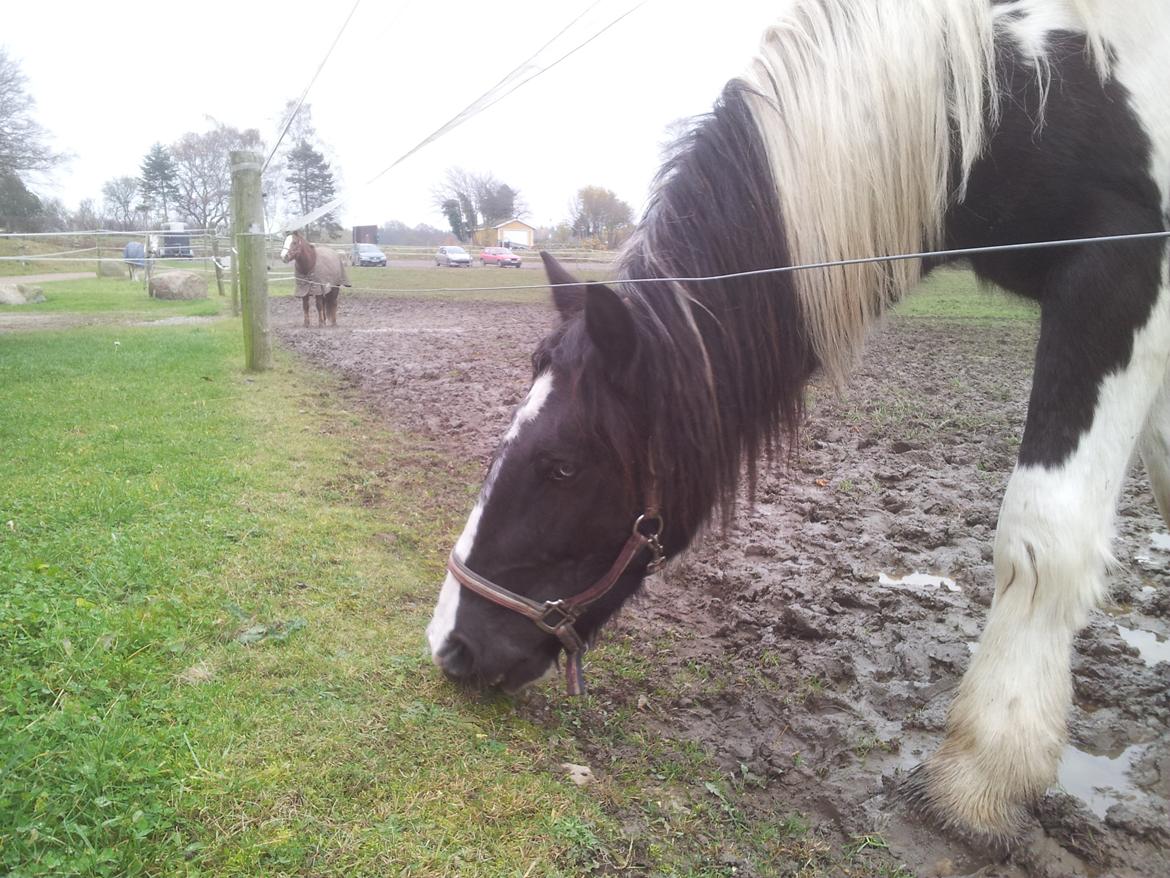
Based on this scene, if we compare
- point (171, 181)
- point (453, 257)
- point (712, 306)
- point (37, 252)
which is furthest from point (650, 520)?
point (171, 181)

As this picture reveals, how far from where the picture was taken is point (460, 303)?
1612 cm

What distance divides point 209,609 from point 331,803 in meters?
1.19

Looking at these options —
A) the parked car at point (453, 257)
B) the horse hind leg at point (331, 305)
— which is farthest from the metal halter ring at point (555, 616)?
the horse hind leg at point (331, 305)

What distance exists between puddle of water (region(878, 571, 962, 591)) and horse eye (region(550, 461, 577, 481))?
6.83ft

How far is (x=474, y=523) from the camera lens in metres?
2.17

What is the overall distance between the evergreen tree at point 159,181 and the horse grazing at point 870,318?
37.5 meters

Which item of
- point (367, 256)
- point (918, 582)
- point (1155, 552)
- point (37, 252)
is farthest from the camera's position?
point (37, 252)

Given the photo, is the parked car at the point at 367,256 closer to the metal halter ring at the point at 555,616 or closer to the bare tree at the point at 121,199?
the metal halter ring at the point at 555,616

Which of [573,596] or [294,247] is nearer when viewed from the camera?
[573,596]

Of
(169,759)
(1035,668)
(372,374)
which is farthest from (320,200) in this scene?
(1035,668)

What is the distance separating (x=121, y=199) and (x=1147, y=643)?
4426 centimetres

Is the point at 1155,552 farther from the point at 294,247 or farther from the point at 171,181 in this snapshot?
the point at 171,181

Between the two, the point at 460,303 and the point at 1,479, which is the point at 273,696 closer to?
the point at 1,479

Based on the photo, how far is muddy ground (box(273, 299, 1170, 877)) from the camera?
205 cm
